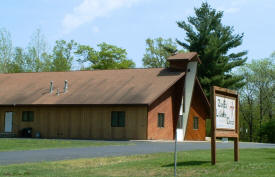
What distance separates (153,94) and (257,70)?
38.9 m

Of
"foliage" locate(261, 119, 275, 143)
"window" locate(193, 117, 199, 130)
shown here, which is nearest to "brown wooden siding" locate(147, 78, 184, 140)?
"window" locate(193, 117, 199, 130)

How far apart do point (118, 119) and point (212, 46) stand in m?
21.9

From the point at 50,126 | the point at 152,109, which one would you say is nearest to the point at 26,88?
the point at 50,126

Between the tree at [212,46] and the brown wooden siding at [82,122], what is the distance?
1998cm

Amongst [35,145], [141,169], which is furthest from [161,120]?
[141,169]

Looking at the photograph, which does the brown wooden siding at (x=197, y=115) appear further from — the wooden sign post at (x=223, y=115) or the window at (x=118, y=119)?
the wooden sign post at (x=223, y=115)

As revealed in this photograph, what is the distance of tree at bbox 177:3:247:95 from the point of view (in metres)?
54.2

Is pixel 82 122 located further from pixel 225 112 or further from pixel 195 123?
pixel 225 112

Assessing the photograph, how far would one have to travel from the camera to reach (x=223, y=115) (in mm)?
15414

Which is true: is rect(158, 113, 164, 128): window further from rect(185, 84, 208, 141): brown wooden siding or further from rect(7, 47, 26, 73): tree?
rect(7, 47, 26, 73): tree

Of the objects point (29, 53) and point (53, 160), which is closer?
point (53, 160)

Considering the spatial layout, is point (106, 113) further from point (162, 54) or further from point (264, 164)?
point (162, 54)

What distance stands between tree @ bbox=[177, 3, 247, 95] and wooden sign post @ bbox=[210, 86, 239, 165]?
123 feet

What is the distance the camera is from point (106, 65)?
244 feet
